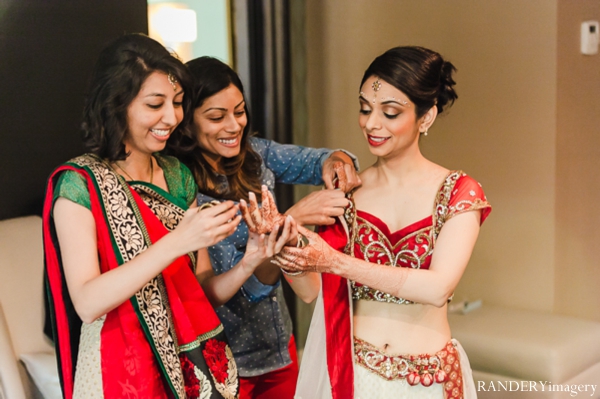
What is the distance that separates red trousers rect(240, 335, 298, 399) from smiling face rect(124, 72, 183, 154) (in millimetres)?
824

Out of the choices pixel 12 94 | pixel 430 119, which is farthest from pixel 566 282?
pixel 12 94

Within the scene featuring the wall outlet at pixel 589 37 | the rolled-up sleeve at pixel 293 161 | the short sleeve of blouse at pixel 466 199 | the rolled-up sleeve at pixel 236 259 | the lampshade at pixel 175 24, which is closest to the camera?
the short sleeve of blouse at pixel 466 199

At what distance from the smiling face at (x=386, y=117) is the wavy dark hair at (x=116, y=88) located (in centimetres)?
50

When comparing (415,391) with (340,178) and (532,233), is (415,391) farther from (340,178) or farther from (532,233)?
(532,233)

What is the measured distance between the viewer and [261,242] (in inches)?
60.1

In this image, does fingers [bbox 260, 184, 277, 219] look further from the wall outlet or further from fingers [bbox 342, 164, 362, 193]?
the wall outlet

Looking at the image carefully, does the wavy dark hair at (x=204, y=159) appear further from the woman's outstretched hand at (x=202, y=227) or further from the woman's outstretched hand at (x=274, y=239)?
the woman's outstretched hand at (x=202, y=227)

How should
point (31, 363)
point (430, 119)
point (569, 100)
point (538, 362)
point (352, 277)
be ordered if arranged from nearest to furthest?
point (352, 277) → point (430, 119) → point (31, 363) → point (538, 362) → point (569, 100)

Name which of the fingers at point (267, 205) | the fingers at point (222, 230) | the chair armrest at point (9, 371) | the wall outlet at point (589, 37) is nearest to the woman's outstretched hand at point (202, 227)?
the fingers at point (222, 230)

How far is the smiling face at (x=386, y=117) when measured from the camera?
162 centimetres

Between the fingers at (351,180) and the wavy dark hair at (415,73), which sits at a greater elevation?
the wavy dark hair at (415,73)

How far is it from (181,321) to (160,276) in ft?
0.38

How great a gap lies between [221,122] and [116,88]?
46cm

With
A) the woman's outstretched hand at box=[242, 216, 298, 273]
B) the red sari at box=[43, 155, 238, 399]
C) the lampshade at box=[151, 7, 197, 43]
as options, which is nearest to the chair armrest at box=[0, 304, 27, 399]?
the red sari at box=[43, 155, 238, 399]
